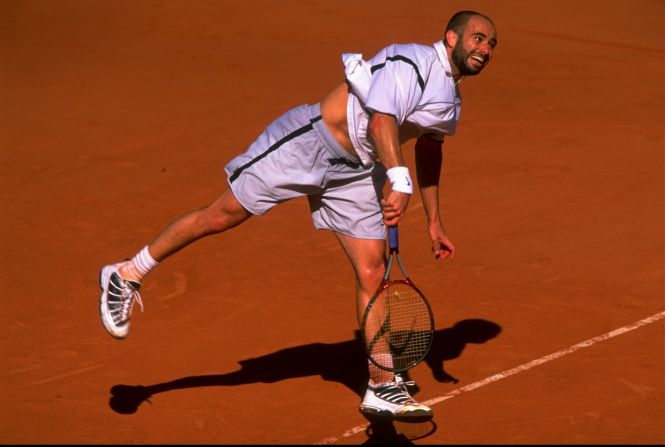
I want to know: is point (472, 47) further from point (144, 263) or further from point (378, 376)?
point (144, 263)

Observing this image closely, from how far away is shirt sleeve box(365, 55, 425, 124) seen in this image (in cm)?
594

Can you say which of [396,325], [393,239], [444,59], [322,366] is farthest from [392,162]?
[322,366]

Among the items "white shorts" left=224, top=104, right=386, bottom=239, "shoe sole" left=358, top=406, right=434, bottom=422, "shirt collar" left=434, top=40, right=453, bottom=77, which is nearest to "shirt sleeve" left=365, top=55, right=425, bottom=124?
"shirt collar" left=434, top=40, right=453, bottom=77

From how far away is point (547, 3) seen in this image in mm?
17281

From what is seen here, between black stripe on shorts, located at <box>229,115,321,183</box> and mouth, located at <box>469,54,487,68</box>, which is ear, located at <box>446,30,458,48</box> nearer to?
mouth, located at <box>469,54,487,68</box>

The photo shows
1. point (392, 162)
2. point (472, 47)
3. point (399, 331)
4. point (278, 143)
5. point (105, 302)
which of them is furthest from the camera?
point (399, 331)

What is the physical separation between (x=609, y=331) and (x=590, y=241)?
5.60ft

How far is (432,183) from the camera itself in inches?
264

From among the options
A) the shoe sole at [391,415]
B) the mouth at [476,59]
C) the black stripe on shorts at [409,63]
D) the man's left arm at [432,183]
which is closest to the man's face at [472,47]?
the mouth at [476,59]

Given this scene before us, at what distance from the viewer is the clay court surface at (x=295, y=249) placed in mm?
6785

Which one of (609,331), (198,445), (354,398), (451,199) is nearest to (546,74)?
(451,199)

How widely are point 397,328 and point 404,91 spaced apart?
1.83 meters

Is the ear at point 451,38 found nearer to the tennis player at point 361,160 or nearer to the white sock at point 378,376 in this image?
the tennis player at point 361,160

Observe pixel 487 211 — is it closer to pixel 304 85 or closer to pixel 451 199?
pixel 451 199
